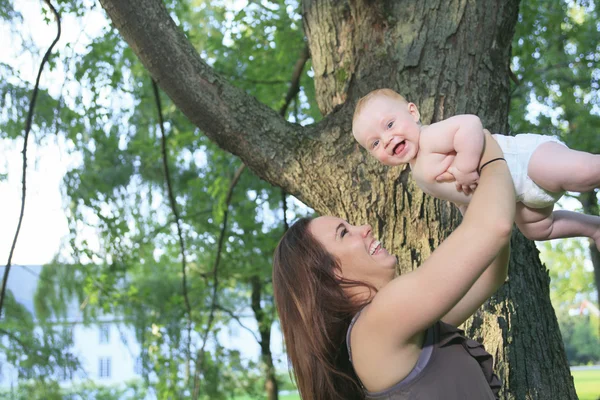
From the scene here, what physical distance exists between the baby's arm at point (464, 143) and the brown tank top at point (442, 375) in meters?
0.43

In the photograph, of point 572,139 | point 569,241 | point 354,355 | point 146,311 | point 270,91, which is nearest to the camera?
point 354,355

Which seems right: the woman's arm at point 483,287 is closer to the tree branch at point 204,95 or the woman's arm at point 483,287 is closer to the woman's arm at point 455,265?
the woman's arm at point 455,265

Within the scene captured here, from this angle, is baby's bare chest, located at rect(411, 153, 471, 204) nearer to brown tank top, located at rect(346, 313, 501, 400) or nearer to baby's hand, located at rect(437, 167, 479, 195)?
baby's hand, located at rect(437, 167, 479, 195)

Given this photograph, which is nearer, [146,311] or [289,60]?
[289,60]

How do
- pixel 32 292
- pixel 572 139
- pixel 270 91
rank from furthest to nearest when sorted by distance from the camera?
pixel 572 139 → pixel 32 292 → pixel 270 91

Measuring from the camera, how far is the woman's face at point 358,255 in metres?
2.00

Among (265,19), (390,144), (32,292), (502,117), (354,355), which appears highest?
(265,19)

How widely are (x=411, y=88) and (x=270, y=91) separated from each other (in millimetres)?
4820

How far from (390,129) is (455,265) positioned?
528 millimetres

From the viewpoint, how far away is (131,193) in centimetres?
1197

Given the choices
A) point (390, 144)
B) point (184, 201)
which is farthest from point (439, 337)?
point (184, 201)

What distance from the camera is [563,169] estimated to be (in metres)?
1.88

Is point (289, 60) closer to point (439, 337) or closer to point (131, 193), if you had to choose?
point (131, 193)

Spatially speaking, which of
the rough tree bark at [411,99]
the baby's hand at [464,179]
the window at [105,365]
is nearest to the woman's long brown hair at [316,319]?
the baby's hand at [464,179]
